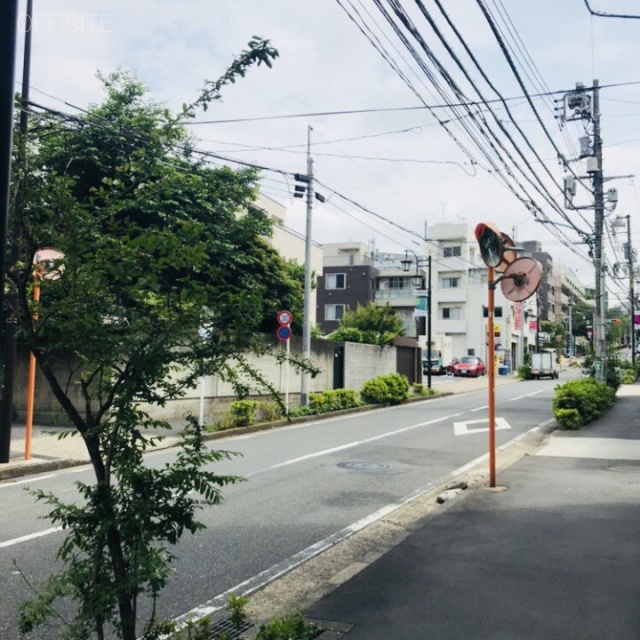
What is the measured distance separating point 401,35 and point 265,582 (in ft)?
Answer: 22.0

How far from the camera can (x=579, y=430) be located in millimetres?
14273

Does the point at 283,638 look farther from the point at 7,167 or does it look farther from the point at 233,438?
the point at 233,438

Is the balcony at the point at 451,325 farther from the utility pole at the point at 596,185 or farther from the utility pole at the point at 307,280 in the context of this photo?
the utility pole at the point at 307,280

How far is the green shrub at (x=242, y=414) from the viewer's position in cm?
1597

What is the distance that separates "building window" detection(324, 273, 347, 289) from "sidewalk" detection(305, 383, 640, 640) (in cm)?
5182

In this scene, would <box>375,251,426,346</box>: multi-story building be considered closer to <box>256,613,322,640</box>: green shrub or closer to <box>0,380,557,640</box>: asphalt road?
<box>0,380,557,640</box>: asphalt road

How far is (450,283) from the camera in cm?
6259

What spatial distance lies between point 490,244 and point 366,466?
15.0ft

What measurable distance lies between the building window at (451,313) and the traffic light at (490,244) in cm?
5480

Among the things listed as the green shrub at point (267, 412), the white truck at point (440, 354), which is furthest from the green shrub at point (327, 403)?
the white truck at point (440, 354)

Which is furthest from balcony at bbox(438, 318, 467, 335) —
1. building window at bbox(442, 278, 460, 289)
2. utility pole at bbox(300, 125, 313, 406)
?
utility pole at bbox(300, 125, 313, 406)

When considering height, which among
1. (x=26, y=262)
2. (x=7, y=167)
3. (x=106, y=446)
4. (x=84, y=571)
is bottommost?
(x=84, y=571)

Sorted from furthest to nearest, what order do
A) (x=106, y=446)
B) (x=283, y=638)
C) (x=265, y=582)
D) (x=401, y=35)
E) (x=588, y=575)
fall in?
(x=401, y=35) → (x=265, y=582) → (x=588, y=575) → (x=283, y=638) → (x=106, y=446)

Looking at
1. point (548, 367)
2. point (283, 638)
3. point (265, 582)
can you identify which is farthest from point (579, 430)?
point (548, 367)
